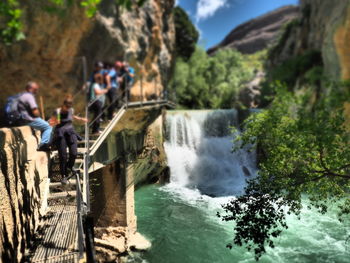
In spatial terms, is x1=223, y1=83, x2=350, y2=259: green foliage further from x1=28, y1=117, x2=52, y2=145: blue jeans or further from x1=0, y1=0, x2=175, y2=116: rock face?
x1=0, y1=0, x2=175, y2=116: rock face

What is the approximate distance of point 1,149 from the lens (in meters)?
4.54

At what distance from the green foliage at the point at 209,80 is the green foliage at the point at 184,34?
1.21 meters

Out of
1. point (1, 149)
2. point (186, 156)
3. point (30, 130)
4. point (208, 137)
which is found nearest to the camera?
point (1, 149)

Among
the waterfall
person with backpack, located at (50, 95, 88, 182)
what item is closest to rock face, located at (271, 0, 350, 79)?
person with backpack, located at (50, 95, 88, 182)

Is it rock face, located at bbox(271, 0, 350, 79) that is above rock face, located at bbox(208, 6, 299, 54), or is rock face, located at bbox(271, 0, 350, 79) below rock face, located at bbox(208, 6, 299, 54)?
below

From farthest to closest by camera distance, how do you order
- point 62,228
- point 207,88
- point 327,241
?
point 207,88 → point 327,241 → point 62,228

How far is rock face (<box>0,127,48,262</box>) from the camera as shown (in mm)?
4523

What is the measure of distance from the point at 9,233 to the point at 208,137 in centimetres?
1963

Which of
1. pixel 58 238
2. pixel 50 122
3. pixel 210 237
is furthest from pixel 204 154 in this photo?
pixel 58 238

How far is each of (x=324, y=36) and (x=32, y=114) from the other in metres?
19.6

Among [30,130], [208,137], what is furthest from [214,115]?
[30,130]

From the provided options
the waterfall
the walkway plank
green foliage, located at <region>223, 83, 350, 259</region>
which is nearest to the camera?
the walkway plank

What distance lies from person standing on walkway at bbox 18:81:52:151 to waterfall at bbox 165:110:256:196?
14.5 metres

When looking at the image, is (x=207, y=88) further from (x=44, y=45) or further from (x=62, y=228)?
(x=62, y=228)
